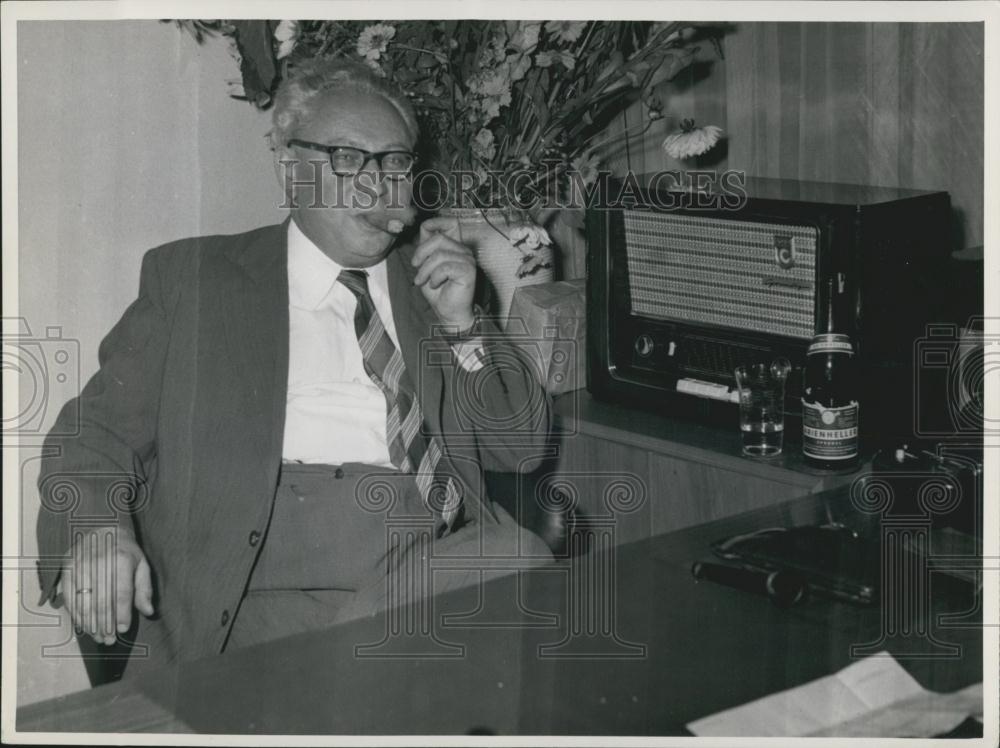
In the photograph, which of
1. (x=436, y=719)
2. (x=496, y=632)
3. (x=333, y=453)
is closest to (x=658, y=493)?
(x=333, y=453)

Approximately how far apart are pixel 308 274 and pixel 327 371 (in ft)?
0.50

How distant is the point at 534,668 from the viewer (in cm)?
101

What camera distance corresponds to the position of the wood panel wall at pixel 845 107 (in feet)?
6.70

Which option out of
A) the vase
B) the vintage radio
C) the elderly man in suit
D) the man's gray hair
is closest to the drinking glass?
the vintage radio

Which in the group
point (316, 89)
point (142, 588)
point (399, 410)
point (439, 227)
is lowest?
point (142, 588)

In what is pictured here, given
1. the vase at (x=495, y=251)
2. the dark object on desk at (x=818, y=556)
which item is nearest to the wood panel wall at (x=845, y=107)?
the vase at (x=495, y=251)

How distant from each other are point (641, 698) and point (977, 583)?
0.42 metres

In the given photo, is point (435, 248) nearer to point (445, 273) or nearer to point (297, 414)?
point (445, 273)

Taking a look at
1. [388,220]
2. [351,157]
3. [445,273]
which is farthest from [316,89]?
[445,273]

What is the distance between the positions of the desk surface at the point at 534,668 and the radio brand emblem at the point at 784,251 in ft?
2.38

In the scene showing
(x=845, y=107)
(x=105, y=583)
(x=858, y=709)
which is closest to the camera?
(x=858, y=709)

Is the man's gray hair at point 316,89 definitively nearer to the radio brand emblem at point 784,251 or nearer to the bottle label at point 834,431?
the radio brand emblem at point 784,251

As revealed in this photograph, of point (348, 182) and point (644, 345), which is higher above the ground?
point (348, 182)

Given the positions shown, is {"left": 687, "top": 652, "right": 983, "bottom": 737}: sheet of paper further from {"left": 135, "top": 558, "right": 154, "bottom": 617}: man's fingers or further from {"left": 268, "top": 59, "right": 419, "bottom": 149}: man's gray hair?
{"left": 268, "top": 59, "right": 419, "bottom": 149}: man's gray hair
